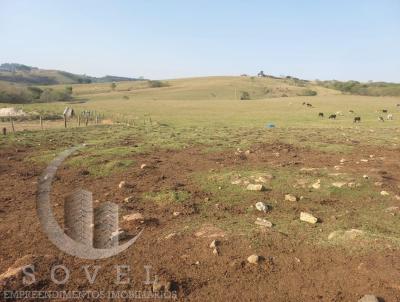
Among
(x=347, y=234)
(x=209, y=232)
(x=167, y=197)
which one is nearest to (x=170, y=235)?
(x=209, y=232)

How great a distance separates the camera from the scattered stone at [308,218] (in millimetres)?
8797

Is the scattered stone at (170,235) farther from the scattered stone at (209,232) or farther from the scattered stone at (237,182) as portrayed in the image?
the scattered stone at (237,182)

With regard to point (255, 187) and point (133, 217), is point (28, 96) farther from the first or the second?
point (133, 217)

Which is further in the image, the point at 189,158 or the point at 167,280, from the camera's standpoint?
the point at 189,158

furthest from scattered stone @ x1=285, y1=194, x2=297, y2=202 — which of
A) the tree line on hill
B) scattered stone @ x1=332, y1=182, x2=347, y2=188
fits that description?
the tree line on hill

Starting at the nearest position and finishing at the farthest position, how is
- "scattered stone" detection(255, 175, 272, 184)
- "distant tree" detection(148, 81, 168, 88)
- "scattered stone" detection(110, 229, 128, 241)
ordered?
"scattered stone" detection(110, 229, 128, 241) → "scattered stone" detection(255, 175, 272, 184) → "distant tree" detection(148, 81, 168, 88)

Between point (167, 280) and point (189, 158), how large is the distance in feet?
33.8

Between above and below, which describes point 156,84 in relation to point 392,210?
below

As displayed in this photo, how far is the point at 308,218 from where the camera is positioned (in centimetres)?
888

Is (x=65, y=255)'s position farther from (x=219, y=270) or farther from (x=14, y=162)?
(x=14, y=162)

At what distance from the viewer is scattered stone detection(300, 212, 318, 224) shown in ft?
28.9

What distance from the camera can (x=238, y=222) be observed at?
8.87 metres

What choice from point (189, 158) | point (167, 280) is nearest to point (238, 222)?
point (167, 280)

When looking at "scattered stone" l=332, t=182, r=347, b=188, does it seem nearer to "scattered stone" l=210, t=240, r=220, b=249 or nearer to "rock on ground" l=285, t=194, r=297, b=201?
"rock on ground" l=285, t=194, r=297, b=201
